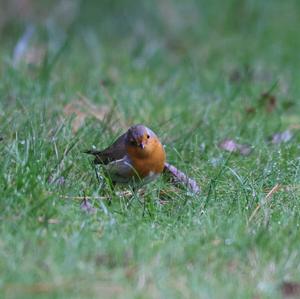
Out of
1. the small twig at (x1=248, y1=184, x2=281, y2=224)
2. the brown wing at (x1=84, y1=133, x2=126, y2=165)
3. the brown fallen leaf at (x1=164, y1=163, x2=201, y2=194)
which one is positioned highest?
the small twig at (x1=248, y1=184, x2=281, y2=224)

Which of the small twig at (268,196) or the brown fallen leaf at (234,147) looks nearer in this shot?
the small twig at (268,196)

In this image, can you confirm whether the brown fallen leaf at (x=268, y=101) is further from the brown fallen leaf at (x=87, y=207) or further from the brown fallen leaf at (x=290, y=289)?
the brown fallen leaf at (x=290, y=289)

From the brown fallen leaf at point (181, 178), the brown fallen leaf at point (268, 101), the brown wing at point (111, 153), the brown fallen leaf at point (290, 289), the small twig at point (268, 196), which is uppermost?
the brown fallen leaf at point (290, 289)

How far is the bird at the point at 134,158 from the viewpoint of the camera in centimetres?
505

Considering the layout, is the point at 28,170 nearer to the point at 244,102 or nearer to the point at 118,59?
the point at 244,102

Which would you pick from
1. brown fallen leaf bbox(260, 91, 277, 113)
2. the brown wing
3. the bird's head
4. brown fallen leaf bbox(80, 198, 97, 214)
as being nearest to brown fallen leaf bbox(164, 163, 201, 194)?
the bird's head

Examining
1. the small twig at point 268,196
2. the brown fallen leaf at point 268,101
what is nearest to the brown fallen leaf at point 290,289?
the small twig at point 268,196

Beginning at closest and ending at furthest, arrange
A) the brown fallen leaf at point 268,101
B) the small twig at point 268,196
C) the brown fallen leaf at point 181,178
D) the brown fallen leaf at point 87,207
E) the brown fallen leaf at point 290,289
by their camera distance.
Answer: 1. the brown fallen leaf at point 290,289
2. the brown fallen leaf at point 87,207
3. the small twig at point 268,196
4. the brown fallen leaf at point 181,178
5. the brown fallen leaf at point 268,101

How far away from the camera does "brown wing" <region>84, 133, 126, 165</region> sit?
5.12 meters

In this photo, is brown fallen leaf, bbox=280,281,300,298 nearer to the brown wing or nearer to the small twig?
the small twig

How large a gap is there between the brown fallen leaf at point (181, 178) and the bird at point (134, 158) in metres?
0.12

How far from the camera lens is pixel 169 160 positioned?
18.1 feet

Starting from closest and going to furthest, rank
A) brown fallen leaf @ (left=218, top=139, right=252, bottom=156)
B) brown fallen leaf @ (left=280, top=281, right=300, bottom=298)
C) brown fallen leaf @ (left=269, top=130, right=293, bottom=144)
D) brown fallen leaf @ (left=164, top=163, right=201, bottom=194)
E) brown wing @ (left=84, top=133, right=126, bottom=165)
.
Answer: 1. brown fallen leaf @ (left=280, top=281, right=300, bottom=298)
2. brown fallen leaf @ (left=164, top=163, right=201, bottom=194)
3. brown wing @ (left=84, top=133, right=126, bottom=165)
4. brown fallen leaf @ (left=218, top=139, right=252, bottom=156)
5. brown fallen leaf @ (left=269, top=130, right=293, bottom=144)

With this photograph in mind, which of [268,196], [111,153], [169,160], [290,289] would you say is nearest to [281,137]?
[169,160]
